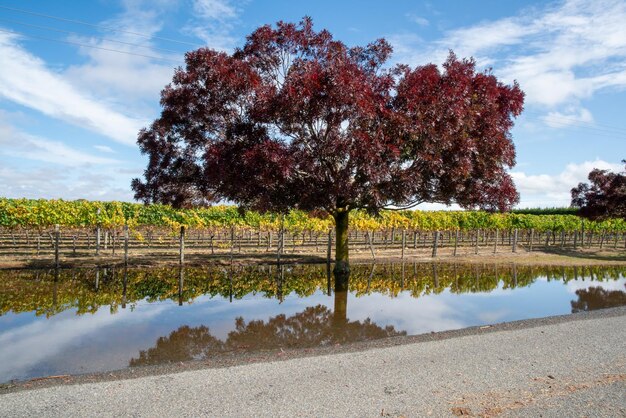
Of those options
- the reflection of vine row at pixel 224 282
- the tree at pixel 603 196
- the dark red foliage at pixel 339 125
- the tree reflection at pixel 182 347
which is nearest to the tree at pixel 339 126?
the dark red foliage at pixel 339 125

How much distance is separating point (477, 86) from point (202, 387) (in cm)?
1543

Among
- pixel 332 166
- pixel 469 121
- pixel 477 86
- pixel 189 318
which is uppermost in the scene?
pixel 477 86

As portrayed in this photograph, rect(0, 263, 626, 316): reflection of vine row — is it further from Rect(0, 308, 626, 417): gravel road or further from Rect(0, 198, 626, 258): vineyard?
Rect(0, 308, 626, 417): gravel road

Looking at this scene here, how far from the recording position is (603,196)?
37.1m

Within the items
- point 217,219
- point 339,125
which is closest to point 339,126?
point 339,125

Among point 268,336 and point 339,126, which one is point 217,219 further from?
point 268,336

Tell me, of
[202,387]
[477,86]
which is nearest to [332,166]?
[477,86]

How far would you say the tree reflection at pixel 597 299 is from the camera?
14.6 metres

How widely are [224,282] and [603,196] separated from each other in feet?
106

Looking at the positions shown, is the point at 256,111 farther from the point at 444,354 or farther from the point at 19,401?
the point at 19,401

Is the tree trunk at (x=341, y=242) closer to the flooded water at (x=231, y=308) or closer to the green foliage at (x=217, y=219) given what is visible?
the flooded water at (x=231, y=308)

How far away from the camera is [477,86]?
58.6 feet

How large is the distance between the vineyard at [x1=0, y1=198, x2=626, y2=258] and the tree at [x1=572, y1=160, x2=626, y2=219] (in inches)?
190

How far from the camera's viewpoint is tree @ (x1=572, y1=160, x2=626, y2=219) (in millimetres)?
35438
